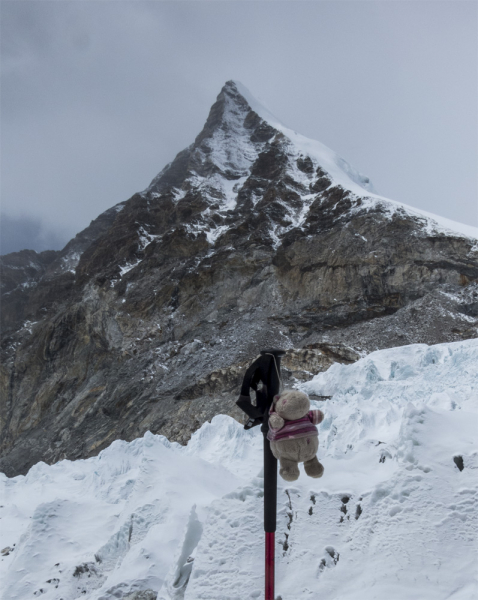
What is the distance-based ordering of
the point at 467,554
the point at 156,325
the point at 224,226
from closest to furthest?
the point at 467,554, the point at 156,325, the point at 224,226

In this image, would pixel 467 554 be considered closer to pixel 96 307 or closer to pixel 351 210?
pixel 351 210

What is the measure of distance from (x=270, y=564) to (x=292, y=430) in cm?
115

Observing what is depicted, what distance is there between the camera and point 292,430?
7.80 ft

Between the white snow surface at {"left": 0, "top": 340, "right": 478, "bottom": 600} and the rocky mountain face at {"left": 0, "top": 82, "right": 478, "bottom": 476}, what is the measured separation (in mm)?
11394

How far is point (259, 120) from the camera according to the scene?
203ft

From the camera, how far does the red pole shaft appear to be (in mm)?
2664

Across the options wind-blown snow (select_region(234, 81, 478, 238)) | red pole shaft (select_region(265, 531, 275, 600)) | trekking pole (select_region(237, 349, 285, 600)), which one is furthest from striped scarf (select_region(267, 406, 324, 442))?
wind-blown snow (select_region(234, 81, 478, 238))

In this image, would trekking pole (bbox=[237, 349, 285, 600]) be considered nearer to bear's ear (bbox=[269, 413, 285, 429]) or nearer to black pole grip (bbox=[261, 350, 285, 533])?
black pole grip (bbox=[261, 350, 285, 533])

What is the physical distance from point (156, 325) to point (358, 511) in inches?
1027

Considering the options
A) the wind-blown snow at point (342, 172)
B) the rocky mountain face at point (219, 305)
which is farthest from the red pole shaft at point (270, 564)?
the wind-blown snow at point (342, 172)

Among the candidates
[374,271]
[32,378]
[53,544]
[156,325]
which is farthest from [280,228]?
[53,544]

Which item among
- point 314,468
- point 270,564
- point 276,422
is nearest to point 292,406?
point 276,422

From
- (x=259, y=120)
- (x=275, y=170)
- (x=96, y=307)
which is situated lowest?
(x=96, y=307)

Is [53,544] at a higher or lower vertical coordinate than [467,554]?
lower
